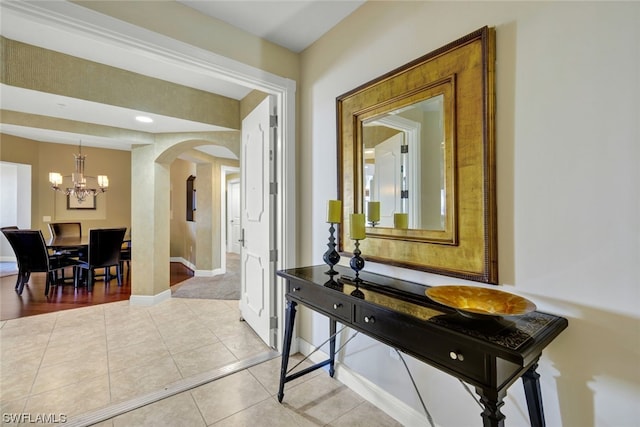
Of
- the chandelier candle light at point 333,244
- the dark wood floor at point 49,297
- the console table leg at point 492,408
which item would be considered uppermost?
the chandelier candle light at point 333,244

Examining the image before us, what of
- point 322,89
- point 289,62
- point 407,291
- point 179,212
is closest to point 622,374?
point 407,291

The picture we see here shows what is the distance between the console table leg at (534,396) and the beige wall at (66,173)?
7389 millimetres

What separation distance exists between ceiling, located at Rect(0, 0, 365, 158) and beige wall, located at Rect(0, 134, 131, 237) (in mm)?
3285

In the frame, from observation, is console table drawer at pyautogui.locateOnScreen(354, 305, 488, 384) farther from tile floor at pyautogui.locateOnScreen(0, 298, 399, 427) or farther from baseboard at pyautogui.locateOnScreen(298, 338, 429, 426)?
tile floor at pyautogui.locateOnScreen(0, 298, 399, 427)

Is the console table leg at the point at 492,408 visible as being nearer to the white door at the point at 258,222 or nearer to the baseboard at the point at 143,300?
the white door at the point at 258,222

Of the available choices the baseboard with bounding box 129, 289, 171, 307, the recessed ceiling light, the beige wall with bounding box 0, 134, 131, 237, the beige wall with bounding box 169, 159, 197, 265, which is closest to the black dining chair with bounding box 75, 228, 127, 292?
the baseboard with bounding box 129, 289, 171, 307

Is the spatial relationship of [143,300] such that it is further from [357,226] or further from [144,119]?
[357,226]

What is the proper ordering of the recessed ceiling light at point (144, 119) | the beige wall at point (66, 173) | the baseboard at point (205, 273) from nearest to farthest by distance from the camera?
Result: 1. the recessed ceiling light at point (144, 119)
2. the baseboard at point (205, 273)
3. the beige wall at point (66, 173)

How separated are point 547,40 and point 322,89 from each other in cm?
141

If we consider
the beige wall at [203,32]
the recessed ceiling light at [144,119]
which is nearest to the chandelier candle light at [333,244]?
the beige wall at [203,32]

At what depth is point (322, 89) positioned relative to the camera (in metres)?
2.14

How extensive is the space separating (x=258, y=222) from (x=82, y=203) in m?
5.53

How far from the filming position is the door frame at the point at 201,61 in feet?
4.68

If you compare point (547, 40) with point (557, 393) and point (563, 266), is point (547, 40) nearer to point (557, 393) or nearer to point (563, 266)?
point (563, 266)
